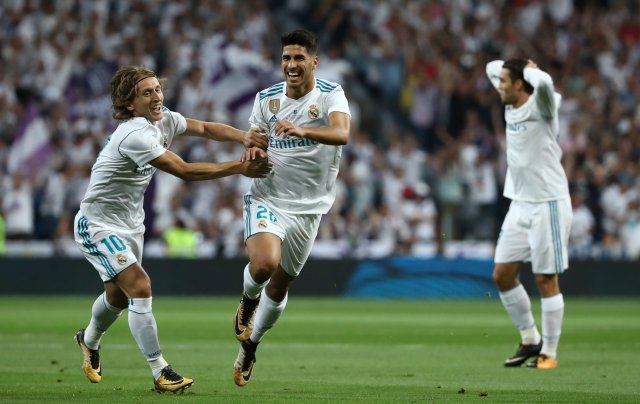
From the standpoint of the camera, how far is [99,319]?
972 cm

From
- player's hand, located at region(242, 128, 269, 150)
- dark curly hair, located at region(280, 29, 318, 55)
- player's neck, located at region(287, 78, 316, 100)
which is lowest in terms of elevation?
player's hand, located at region(242, 128, 269, 150)

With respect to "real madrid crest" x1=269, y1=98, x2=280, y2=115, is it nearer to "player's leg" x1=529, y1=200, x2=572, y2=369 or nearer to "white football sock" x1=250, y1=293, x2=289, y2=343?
"white football sock" x1=250, y1=293, x2=289, y2=343

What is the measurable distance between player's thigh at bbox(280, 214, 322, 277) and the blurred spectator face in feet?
3.41

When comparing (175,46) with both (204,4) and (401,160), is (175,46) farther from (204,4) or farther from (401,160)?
(401,160)

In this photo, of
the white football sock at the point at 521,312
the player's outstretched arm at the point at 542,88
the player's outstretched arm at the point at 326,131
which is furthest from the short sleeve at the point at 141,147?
the white football sock at the point at 521,312

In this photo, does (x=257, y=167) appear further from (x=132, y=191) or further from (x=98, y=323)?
(x=98, y=323)

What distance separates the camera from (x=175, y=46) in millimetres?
25250

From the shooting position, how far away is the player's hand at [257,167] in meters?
9.30

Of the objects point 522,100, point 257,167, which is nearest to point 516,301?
point 522,100

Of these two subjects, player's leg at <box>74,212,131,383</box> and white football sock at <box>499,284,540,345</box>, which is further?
white football sock at <box>499,284,540,345</box>

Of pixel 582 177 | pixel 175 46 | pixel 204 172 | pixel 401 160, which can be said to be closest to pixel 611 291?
pixel 582 177

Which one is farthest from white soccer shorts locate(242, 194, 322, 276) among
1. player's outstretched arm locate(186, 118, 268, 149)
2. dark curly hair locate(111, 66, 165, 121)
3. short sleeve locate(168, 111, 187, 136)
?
dark curly hair locate(111, 66, 165, 121)

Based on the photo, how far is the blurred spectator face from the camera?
32.0ft

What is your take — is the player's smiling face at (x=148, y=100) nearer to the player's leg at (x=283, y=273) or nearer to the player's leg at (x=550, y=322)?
the player's leg at (x=283, y=273)
